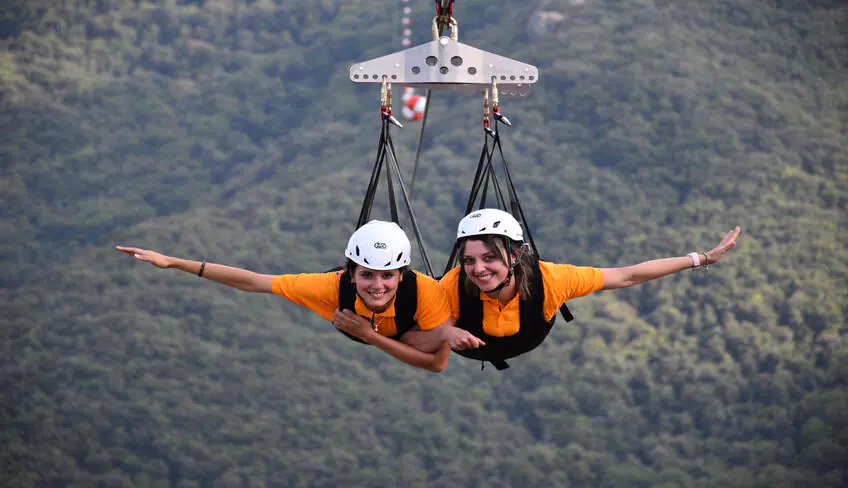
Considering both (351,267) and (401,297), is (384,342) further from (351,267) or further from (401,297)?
(351,267)

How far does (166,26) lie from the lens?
104250 mm

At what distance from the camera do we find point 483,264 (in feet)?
27.4

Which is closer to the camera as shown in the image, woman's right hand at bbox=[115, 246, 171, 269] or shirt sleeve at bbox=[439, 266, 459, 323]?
woman's right hand at bbox=[115, 246, 171, 269]

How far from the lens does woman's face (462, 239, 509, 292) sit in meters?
8.33

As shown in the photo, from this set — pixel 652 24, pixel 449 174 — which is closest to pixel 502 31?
pixel 652 24

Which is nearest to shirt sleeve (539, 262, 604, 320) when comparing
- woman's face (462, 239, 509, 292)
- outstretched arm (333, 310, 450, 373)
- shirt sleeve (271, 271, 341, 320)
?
woman's face (462, 239, 509, 292)

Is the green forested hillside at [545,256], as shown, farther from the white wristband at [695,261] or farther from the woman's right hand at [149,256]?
the woman's right hand at [149,256]

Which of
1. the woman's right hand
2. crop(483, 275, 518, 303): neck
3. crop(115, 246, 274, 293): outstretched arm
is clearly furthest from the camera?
crop(483, 275, 518, 303): neck

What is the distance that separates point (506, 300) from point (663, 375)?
5756 cm

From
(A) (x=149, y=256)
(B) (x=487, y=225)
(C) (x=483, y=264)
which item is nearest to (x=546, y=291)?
(C) (x=483, y=264)

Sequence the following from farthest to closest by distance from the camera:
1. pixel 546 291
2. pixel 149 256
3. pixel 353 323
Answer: pixel 546 291, pixel 353 323, pixel 149 256

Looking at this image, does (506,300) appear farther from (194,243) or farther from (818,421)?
(194,243)

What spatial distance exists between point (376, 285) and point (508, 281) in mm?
851

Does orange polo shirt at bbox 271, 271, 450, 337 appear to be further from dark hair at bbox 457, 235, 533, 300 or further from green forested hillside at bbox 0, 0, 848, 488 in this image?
green forested hillside at bbox 0, 0, 848, 488
